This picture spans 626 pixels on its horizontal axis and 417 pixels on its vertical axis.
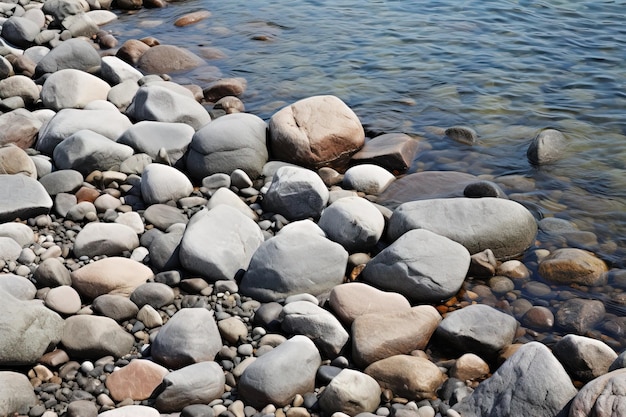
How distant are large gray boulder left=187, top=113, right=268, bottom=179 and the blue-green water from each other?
1567 millimetres

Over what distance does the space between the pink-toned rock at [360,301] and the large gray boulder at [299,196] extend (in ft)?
3.87

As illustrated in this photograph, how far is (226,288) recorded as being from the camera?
441 centimetres

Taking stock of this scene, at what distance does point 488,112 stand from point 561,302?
3.53m

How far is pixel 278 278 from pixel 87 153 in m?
2.40

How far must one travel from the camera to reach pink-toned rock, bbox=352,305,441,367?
3.79 metres

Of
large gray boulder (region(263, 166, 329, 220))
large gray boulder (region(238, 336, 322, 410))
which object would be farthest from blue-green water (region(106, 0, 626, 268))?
large gray boulder (region(238, 336, 322, 410))

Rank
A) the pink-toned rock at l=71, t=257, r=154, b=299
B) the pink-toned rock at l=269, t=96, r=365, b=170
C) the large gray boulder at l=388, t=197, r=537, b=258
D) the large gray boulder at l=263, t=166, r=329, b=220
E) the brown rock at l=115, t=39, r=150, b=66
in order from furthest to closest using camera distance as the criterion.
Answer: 1. the brown rock at l=115, t=39, r=150, b=66
2. the pink-toned rock at l=269, t=96, r=365, b=170
3. the large gray boulder at l=263, t=166, r=329, b=220
4. the large gray boulder at l=388, t=197, r=537, b=258
5. the pink-toned rock at l=71, t=257, r=154, b=299

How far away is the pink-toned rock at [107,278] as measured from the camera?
4.28m

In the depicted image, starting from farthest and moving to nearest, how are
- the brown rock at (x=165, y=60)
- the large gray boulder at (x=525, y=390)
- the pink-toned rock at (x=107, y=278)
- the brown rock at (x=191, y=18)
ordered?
the brown rock at (x=191, y=18) < the brown rock at (x=165, y=60) < the pink-toned rock at (x=107, y=278) < the large gray boulder at (x=525, y=390)

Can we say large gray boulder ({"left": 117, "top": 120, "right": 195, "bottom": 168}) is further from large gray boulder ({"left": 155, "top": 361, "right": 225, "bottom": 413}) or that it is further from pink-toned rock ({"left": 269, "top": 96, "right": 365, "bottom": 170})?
large gray boulder ({"left": 155, "top": 361, "right": 225, "bottom": 413})

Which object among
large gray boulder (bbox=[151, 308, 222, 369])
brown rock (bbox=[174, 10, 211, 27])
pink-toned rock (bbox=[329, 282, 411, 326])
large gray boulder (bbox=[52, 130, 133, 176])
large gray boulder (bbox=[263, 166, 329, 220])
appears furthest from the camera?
brown rock (bbox=[174, 10, 211, 27])

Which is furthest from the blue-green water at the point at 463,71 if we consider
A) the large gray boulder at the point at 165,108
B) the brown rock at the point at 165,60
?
the large gray boulder at the point at 165,108

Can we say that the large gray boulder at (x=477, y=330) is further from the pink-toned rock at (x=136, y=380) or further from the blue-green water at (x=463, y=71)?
the pink-toned rock at (x=136, y=380)

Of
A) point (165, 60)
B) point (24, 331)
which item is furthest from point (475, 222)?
point (165, 60)
